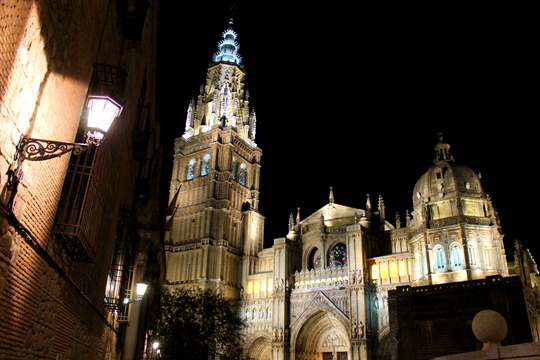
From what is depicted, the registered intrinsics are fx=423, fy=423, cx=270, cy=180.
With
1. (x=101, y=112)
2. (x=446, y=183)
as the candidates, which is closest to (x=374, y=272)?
(x=446, y=183)

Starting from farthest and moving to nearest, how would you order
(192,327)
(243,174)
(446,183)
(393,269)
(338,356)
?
1. (243,174)
2. (338,356)
3. (393,269)
4. (446,183)
5. (192,327)

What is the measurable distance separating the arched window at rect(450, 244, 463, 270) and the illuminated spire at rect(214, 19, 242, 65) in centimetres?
4214

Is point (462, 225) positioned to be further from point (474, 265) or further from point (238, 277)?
point (238, 277)

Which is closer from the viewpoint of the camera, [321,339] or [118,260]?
[118,260]

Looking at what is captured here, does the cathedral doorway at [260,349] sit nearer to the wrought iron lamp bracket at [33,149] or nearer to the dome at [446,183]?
the dome at [446,183]

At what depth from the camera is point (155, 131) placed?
1931cm

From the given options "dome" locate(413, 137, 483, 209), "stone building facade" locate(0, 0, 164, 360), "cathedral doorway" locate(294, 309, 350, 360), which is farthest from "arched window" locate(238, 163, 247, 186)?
"stone building facade" locate(0, 0, 164, 360)

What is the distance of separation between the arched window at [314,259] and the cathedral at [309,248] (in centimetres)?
12

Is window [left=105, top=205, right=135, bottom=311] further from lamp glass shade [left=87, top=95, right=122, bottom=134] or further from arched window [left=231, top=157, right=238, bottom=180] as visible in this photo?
arched window [left=231, top=157, right=238, bottom=180]

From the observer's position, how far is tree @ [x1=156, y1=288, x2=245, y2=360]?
23.8 meters

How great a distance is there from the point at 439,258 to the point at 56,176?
1345 inches

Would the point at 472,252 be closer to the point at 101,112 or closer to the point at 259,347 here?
the point at 259,347

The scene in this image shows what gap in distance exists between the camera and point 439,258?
1367 inches

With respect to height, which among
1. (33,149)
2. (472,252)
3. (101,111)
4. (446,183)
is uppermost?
(446,183)
